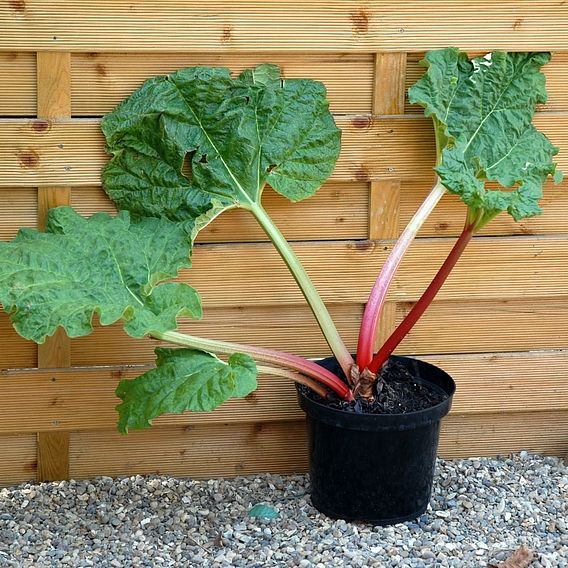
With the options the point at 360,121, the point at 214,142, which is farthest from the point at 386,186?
the point at 214,142

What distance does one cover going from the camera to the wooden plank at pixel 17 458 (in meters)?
2.96

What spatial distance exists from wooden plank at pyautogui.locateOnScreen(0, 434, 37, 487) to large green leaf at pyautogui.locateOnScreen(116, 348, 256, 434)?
50 cm

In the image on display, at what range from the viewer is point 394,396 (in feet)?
9.18

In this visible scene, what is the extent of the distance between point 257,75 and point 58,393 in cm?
104

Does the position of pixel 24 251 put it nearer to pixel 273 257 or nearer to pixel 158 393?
pixel 158 393

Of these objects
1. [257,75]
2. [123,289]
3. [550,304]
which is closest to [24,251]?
[123,289]

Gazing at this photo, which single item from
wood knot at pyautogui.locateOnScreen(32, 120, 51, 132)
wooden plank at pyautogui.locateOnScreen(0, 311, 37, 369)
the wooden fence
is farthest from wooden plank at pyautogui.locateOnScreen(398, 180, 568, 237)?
wooden plank at pyautogui.locateOnScreen(0, 311, 37, 369)

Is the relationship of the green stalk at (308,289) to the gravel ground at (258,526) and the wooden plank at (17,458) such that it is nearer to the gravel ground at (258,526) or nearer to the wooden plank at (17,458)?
the gravel ground at (258,526)

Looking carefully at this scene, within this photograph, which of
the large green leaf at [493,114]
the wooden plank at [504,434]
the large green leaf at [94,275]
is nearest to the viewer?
the large green leaf at [94,275]

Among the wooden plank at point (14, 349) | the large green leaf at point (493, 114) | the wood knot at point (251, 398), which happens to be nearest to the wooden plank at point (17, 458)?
the wooden plank at point (14, 349)

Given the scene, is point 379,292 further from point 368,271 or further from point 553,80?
point 553,80

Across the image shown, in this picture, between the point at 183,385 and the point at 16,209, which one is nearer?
the point at 183,385

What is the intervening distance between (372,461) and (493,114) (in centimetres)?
100

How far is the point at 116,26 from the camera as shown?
2662 millimetres
